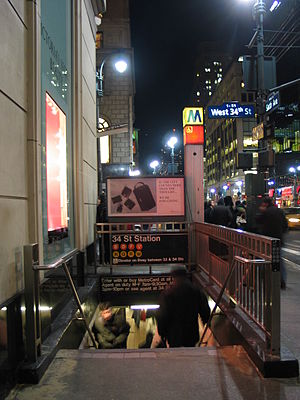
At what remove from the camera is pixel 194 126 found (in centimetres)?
972

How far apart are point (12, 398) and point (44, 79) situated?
3874mm

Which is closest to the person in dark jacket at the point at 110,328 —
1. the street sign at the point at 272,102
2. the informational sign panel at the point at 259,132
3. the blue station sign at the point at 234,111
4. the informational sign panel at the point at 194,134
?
the informational sign panel at the point at 194,134

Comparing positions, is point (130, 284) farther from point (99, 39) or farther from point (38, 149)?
point (99, 39)

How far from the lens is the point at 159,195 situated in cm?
928

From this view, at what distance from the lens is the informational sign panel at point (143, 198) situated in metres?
9.22

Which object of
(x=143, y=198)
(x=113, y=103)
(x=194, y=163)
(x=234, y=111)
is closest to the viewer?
(x=143, y=198)

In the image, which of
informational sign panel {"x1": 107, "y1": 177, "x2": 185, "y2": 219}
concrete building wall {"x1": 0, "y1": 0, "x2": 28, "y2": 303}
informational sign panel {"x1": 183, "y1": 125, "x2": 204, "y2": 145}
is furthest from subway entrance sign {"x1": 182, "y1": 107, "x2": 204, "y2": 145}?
concrete building wall {"x1": 0, "y1": 0, "x2": 28, "y2": 303}

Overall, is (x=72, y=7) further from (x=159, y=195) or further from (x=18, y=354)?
(x=18, y=354)

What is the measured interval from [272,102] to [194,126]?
4.48 m

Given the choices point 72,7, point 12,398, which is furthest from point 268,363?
point 72,7

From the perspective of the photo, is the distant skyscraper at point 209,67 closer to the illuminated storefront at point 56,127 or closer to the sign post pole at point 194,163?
the sign post pole at point 194,163

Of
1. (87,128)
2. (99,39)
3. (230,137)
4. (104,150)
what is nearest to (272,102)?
(87,128)

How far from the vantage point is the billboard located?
5.46 m

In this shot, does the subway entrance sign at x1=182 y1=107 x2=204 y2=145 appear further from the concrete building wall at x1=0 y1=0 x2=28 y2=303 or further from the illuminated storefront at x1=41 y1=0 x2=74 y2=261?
the concrete building wall at x1=0 y1=0 x2=28 y2=303
